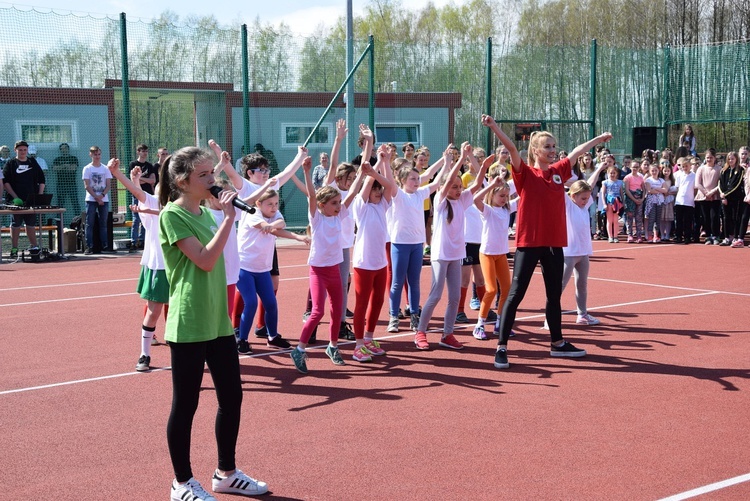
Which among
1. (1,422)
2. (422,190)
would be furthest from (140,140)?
(1,422)

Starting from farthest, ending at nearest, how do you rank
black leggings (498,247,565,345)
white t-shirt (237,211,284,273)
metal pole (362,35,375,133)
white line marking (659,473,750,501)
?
metal pole (362,35,375,133) < white t-shirt (237,211,284,273) < black leggings (498,247,565,345) < white line marking (659,473,750,501)

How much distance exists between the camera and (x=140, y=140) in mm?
18703

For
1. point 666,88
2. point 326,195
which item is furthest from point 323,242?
point 666,88

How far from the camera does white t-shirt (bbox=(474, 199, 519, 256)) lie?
27.9 feet

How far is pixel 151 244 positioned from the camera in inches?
282

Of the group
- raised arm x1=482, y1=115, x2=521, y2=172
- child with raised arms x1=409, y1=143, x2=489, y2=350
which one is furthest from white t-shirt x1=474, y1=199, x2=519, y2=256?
raised arm x1=482, y1=115, x2=521, y2=172

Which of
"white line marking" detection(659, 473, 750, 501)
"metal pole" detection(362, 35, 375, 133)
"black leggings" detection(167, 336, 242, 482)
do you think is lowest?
"white line marking" detection(659, 473, 750, 501)

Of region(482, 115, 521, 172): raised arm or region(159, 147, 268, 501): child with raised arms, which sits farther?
region(482, 115, 521, 172): raised arm

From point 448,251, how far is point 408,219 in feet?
2.43

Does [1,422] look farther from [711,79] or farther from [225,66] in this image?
[711,79]

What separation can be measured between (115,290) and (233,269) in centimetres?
594

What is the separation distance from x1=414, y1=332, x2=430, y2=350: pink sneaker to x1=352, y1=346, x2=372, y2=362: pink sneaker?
63 centimetres

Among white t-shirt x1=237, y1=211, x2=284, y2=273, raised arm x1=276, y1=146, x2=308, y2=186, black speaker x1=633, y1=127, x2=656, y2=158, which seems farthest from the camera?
black speaker x1=633, y1=127, x2=656, y2=158

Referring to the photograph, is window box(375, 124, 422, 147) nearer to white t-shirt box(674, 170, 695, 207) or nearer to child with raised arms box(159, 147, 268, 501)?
white t-shirt box(674, 170, 695, 207)
